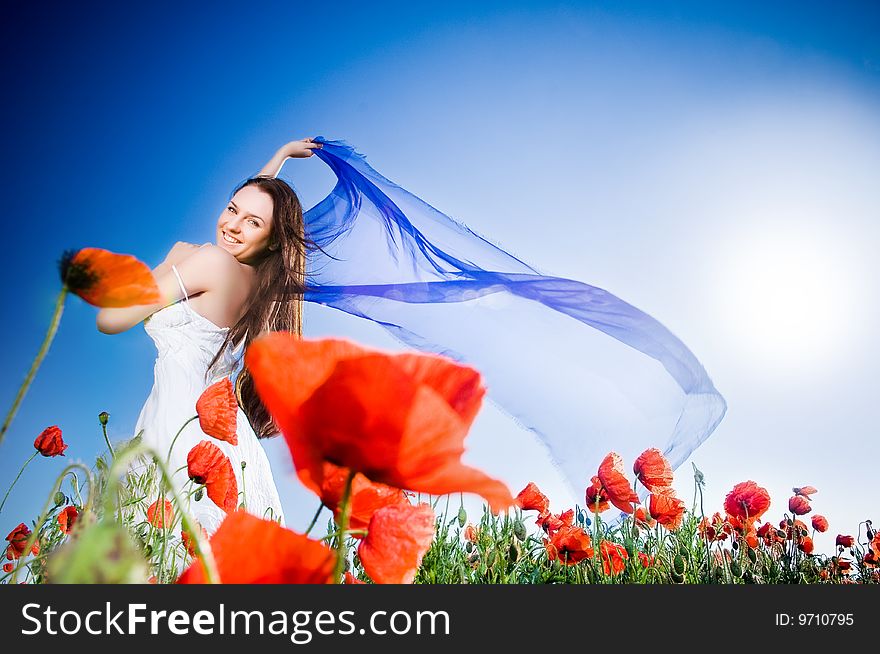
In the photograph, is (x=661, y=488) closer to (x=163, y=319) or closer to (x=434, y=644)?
(x=434, y=644)

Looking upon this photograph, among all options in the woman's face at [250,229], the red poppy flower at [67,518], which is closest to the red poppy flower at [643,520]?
the red poppy flower at [67,518]

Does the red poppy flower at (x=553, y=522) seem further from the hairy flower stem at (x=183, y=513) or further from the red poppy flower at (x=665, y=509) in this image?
the hairy flower stem at (x=183, y=513)

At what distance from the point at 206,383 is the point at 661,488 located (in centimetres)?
132

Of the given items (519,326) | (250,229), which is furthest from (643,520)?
(250,229)

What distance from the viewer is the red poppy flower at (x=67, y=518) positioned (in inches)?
34.1

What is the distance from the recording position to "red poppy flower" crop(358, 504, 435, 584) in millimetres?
178

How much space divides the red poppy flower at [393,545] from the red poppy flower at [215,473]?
0.25 metres

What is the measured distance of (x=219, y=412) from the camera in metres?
0.58

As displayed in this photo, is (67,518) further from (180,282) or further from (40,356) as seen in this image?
(180,282)

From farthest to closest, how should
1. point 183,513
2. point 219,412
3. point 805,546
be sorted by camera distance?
point 805,546, point 219,412, point 183,513

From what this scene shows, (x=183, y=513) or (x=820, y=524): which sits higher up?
(x=820, y=524)

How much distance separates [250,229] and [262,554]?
214 centimetres

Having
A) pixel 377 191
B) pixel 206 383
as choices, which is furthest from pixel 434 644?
pixel 377 191

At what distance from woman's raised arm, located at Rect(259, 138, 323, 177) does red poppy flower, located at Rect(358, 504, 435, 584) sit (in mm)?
2235
